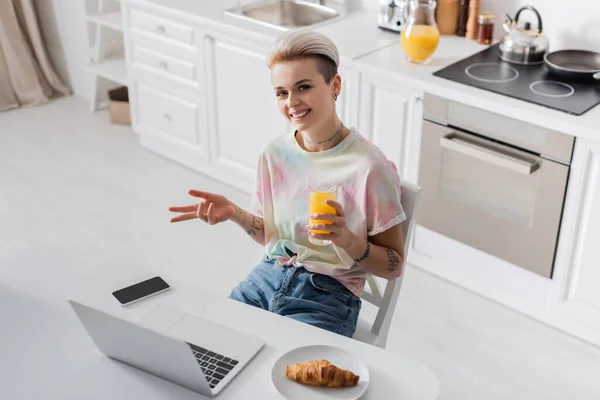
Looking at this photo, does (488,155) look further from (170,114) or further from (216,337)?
(170,114)

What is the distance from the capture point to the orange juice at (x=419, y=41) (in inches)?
112

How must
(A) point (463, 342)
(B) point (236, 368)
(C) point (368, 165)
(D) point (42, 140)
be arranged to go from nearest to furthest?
(B) point (236, 368), (C) point (368, 165), (A) point (463, 342), (D) point (42, 140)

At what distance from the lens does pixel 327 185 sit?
173cm

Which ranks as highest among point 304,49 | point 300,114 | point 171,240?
point 304,49

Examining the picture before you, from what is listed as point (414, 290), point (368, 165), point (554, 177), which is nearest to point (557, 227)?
point (554, 177)

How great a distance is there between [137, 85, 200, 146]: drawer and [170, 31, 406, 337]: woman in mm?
2001

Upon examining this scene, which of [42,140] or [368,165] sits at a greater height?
[368,165]

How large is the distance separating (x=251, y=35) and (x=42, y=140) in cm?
166

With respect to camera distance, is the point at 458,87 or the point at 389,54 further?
the point at 389,54

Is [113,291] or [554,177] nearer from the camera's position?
[113,291]

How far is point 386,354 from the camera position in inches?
56.7

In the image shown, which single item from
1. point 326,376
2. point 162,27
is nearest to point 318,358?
point 326,376

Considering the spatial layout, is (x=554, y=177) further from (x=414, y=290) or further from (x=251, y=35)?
(x=251, y=35)

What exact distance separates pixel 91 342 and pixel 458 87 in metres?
1.67
